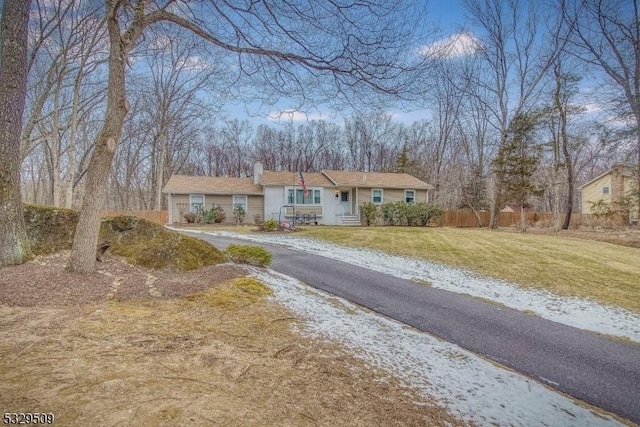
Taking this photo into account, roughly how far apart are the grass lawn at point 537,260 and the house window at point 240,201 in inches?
420

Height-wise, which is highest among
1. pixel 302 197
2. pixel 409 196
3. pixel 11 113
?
pixel 11 113

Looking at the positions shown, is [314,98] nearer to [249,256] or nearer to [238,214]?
[249,256]

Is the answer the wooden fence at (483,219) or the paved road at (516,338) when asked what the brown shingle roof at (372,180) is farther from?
the paved road at (516,338)

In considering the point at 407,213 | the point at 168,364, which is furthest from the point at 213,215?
the point at 168,364

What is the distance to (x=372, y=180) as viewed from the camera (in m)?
26.9

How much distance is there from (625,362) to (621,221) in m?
25.2

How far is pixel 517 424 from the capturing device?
3.03m

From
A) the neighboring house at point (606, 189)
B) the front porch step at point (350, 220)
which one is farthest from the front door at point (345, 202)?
the neighboring house at point (606, 189)

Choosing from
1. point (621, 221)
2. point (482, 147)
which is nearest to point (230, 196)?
point (482, 147)

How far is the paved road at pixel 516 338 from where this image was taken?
3.98m

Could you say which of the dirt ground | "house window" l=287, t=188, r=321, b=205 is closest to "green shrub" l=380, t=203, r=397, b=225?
"house window" l=287, t=188, r=321, b=205

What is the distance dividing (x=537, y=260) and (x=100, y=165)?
11.3 m

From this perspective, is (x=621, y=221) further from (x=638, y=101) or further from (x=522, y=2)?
(x=522, y=2)

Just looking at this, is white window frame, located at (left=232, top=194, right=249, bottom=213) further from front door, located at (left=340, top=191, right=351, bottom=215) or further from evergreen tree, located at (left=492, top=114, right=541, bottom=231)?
evergreen tree, located at (left=492, top=114, right=541, bottom=231)
